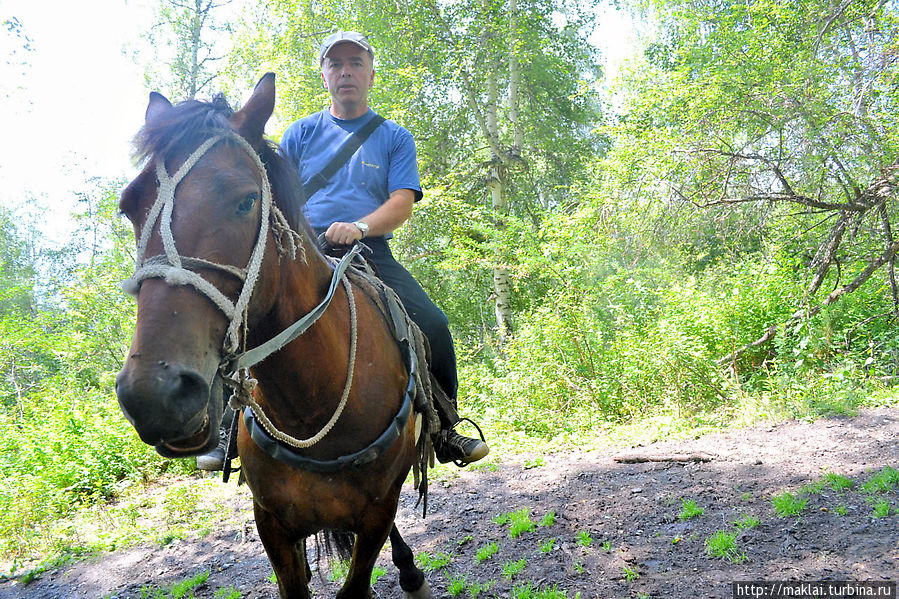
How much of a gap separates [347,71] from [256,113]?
4.51 ft

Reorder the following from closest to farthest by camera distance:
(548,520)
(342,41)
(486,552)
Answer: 1. (342,41)
2. (486,552)
3. (548,520)

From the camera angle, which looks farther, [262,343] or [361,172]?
[361,172]

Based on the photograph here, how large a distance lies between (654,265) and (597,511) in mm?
7187

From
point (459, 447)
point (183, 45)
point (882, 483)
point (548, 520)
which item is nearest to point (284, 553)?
point (459, 447)

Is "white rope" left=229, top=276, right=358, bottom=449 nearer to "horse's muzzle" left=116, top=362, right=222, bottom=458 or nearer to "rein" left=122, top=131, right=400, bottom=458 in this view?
"rein" left=122, top=131, right=400, bottom=458

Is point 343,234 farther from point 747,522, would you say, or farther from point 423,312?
Result: point 747,522

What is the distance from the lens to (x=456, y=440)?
3.17 metres

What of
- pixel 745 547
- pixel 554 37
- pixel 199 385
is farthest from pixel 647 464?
pixel 554 37

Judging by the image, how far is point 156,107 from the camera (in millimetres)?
1757

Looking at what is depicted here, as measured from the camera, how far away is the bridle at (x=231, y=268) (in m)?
1.32

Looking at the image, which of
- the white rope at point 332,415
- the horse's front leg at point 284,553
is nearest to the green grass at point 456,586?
the horse's front leg at point 284,553

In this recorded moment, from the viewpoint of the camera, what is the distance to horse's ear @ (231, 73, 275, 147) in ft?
5.54

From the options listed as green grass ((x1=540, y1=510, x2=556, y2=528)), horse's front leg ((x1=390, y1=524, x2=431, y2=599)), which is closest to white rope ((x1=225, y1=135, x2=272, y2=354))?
horse's front leg ((x1=390, y1=524, x2=431, y2=599))

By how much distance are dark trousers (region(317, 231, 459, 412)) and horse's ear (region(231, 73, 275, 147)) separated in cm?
125
